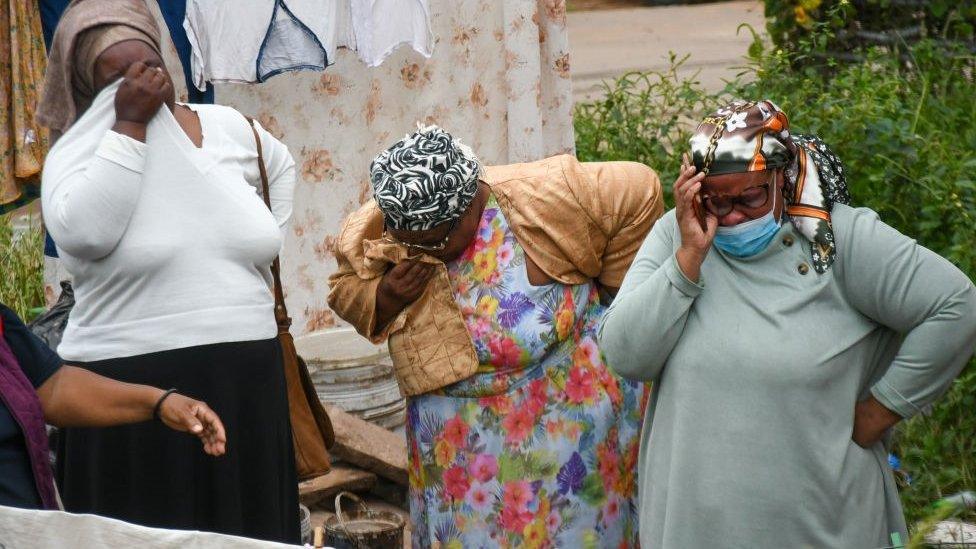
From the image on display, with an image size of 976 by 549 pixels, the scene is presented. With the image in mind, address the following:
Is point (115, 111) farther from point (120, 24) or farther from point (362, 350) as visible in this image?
point (362, 350)

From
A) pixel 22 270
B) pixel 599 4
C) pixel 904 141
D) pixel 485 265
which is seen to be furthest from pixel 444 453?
pixel 599 4

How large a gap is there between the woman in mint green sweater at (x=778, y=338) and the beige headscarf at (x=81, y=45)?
4.71ft

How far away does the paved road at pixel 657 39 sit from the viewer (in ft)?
40.8

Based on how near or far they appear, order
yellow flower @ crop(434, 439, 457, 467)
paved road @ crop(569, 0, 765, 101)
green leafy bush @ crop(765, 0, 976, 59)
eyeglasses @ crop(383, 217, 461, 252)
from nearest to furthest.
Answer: eyeglasses @ crop(383, 217, 461, 252) → yellow flower @ crop(434, 439, 457, 467) → green leafy bush @ crop(765, 0, 976, 59) → paved road @ crop(569, 0, 765, 101)

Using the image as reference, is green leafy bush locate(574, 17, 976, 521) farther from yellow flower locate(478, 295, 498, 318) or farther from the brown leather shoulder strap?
the brown leather shoulder strap

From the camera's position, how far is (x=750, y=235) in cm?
306

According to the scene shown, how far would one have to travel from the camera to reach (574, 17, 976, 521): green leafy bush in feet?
15.9

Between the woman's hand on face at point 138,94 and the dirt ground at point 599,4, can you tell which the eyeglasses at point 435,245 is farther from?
the dirt ground at point 599,4

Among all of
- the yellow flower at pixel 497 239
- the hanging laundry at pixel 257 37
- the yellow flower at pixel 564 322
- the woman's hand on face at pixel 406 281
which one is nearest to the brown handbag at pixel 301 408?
the woman's hand on face at pixel 406 281

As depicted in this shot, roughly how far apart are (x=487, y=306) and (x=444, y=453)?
1.36 ft

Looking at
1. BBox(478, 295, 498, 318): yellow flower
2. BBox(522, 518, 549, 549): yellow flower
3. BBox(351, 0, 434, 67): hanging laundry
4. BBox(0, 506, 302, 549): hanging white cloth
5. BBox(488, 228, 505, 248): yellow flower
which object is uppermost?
BBox(351, 0, 434, 67): hanging laundry

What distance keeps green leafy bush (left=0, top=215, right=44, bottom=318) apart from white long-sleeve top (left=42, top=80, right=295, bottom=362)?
2563 mm

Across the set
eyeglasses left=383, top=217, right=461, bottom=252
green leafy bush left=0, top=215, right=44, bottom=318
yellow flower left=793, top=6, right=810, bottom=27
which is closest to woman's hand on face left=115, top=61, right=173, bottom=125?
eyeglasses left=383, top=217, right=461, bottom=252

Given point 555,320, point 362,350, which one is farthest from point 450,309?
point 362,350
